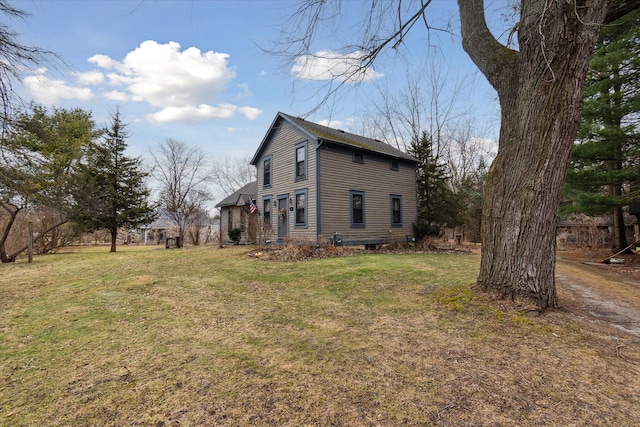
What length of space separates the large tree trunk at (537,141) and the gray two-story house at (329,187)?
327 inches

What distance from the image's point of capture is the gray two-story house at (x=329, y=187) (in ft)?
41.0

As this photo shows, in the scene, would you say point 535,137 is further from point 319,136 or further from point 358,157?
A: point 358,157

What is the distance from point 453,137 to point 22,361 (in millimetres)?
26406

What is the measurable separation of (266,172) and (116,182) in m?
9.31

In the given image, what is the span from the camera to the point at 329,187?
41.3 feet

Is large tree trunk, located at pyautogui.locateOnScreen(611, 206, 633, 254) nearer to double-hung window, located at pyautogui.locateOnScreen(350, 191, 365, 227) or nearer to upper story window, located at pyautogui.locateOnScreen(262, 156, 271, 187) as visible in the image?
double-hung window, located at pyautogui.locateOnScreen(350, 191, 365, 227)

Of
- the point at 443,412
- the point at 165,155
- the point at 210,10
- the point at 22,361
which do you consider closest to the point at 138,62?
the point at 210,10

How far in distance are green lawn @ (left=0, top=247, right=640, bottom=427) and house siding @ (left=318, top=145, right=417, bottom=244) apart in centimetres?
793

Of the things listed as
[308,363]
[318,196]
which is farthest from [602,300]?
[318,196]

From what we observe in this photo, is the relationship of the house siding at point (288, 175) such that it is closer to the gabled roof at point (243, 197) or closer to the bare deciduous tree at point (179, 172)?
the gabled roof at point (243, 197)

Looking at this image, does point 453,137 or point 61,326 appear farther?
point 453,137

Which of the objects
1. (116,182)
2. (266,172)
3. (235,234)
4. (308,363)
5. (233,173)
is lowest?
(308,363)

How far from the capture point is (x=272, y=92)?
4762 millimetres

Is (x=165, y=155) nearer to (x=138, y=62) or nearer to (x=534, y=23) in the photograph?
(x=138, y=62)
